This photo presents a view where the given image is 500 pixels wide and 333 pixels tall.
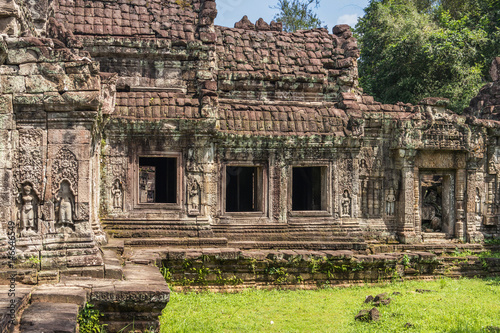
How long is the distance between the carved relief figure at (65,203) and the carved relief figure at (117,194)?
15.7ft

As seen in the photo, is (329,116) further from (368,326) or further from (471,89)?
(471,89)

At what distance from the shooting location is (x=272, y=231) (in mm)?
12891

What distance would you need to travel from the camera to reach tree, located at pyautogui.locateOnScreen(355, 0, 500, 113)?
2281 centimetres

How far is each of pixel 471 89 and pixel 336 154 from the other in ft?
39.0

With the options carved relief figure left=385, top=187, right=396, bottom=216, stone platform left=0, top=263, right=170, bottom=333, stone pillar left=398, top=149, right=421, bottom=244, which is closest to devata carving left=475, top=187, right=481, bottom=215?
stone pillar left=398, top=149, right=421, bottom=244

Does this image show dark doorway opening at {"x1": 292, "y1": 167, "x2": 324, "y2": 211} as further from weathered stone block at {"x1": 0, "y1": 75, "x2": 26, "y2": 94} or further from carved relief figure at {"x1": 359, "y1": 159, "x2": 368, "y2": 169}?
weathered stone block at {"x1": 0, "y1": 75, "x2": 26, "y2": 94}

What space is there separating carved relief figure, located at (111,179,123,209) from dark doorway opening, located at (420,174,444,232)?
27.3 ft

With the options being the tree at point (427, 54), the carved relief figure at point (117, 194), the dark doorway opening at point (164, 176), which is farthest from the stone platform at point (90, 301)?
the tree at point (427, 54)

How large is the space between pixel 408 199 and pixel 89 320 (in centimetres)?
974

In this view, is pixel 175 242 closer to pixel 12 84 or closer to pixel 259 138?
pixel 259 138

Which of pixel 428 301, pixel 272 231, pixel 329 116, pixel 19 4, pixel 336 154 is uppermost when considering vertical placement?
pixel 19 4

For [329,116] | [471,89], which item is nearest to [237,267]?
[329,116]

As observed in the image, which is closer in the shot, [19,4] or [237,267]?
[19,4]

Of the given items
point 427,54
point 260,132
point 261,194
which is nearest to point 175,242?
point 261,194
